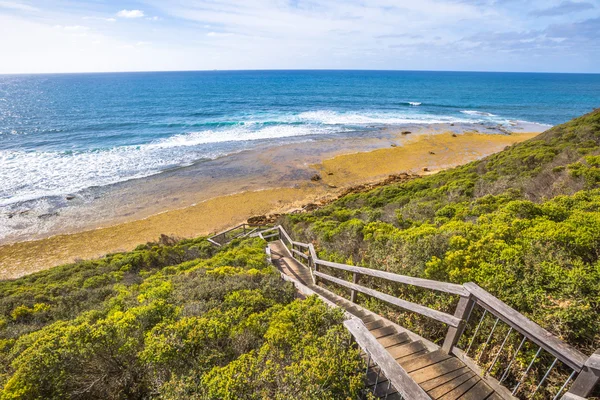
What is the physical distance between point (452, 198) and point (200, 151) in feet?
86.4

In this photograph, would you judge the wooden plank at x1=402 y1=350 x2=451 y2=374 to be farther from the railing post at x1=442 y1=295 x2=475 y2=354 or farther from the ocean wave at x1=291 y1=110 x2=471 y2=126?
the ocean wave at x1=291 y1=110 x2=471 y2=126

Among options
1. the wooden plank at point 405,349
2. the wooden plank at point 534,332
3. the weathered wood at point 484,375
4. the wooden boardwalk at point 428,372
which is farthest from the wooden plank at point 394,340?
the wooden plank at point 534,332

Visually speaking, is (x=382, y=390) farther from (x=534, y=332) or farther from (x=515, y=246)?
(x=515, y=246)

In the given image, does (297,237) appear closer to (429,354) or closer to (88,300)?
(88,300)

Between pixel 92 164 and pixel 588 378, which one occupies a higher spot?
pixel 588 378

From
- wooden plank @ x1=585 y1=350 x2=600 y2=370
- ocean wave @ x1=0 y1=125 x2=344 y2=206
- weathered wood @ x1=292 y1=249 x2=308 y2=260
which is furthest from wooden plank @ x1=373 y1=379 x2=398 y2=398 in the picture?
ocean wave @ x1=0 y1=125 x2=344 y2=206

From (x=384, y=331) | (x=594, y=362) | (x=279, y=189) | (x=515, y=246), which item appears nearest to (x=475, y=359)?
(x=384, y=331)

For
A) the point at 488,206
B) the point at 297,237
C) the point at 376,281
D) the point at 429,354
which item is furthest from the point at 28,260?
the point at 488,206

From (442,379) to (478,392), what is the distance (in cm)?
35

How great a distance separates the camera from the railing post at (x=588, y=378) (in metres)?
2.16

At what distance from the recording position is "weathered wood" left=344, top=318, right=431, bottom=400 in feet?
7.61

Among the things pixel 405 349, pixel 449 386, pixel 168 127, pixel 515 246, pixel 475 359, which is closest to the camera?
pixel 449 386

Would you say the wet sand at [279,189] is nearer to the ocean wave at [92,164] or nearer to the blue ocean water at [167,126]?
the ocean wave at [92,164]

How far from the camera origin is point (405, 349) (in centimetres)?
373
